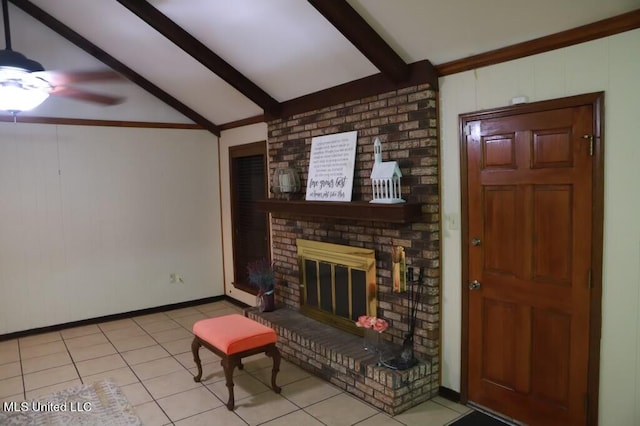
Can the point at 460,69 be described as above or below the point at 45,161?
above

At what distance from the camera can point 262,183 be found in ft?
17.6

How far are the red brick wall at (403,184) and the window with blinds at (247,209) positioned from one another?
1.14 meters

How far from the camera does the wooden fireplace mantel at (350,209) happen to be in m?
Result: 3.05

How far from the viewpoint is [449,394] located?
320 centimetres

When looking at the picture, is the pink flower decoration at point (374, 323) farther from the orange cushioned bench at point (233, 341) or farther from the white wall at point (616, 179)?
the white wall at point (616, 179)

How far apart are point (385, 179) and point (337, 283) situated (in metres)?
1.22

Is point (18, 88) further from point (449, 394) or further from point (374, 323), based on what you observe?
point (449, 394)

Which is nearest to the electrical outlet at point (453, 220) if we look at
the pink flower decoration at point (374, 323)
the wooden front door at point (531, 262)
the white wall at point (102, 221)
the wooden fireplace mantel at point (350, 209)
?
the wooden front door at point (531, 262)

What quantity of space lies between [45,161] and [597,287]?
17.2 feet

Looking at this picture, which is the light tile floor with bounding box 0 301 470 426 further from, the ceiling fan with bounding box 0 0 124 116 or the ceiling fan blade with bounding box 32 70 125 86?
the ceiling fan blade with bounding box 32 70 125 86

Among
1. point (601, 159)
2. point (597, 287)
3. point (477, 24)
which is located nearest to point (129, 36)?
point (477, 24)

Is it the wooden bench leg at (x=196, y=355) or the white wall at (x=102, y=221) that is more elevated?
the white wall at (x=102, y=221)

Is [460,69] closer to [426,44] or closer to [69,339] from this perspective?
[426,44]

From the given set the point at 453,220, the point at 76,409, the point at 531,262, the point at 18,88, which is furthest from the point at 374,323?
the point at 18,88
